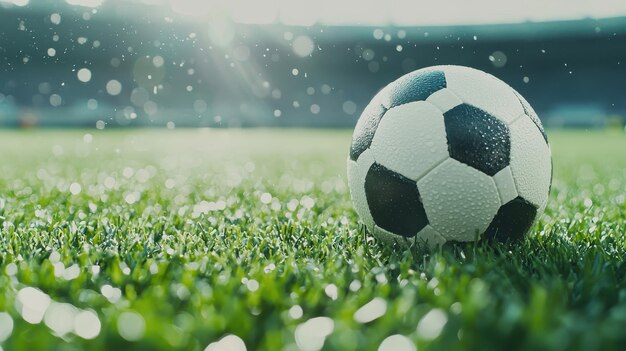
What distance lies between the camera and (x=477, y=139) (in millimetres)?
1981

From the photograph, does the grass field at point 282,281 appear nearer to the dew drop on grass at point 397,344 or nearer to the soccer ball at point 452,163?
the dew drop on grass at point 397,344

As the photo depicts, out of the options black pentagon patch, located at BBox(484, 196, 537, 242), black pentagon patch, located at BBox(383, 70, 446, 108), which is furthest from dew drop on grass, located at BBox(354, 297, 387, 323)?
black pentagon patch, located at BBox(383, 70, 446, 108)

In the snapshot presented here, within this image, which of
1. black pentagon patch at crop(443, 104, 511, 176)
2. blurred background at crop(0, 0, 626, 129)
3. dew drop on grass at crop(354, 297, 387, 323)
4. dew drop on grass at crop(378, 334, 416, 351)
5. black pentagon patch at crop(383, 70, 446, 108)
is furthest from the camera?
blurred background at crop(0, 0, 626, 129)

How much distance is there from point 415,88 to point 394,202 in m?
0.43

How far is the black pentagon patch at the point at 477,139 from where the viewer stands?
77.1 inches

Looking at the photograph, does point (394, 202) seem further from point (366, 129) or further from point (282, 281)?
point (282, 281)

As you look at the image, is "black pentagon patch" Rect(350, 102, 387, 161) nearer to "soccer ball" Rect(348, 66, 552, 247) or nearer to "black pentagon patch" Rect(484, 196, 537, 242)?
"soccer ball" Rect(348, 66, 552, 247)

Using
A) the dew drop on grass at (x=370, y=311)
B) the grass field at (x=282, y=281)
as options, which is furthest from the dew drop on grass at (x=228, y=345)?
the dew drop on grass at (x=370, y=311)

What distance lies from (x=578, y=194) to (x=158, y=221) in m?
2.85

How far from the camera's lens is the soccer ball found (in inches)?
77.5

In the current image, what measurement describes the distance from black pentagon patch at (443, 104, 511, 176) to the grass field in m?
0.30

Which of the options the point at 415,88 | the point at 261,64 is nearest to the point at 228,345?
the point at 415,88

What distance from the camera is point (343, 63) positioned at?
104 feet

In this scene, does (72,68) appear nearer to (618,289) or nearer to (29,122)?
(29,122)
